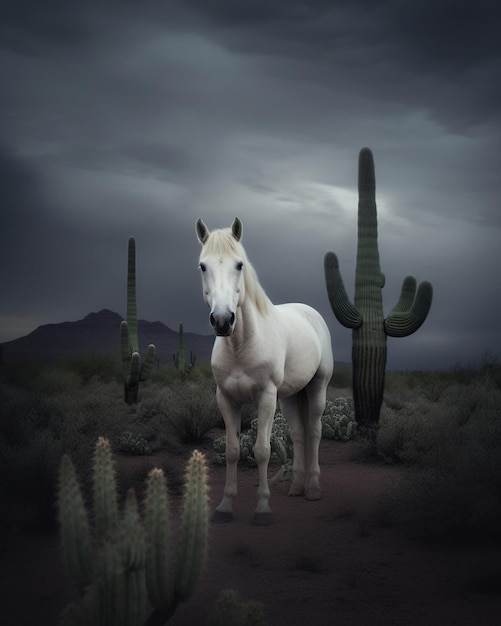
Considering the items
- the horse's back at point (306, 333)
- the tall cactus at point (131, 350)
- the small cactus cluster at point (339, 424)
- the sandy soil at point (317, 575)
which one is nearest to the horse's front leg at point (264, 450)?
the sandy soil at point (317, 575)

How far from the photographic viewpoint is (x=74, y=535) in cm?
365

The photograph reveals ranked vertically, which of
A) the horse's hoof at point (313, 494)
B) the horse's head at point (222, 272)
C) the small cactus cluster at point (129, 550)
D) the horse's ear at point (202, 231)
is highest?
the horse's ear at point (202, 231)

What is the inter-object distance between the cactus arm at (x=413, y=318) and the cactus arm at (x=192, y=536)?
10751 mm

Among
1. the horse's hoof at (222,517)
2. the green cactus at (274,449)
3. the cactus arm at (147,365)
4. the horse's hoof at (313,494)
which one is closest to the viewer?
the horse's hoof at (222,517)

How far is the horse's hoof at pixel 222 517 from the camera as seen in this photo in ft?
23.7

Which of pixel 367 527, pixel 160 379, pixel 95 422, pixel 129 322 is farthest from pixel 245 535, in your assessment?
pixel 160 379

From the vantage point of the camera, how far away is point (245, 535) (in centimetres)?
674

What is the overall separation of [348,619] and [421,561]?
4.96 feet

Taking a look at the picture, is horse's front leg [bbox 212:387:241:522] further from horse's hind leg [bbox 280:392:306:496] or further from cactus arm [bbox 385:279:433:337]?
cactus arm [bbox 385:279:433:337]

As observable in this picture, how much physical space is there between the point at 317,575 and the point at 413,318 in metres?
9.15

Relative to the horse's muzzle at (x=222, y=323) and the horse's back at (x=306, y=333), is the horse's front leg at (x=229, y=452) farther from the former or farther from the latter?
the horse's muzzle at (x=222, y=323)

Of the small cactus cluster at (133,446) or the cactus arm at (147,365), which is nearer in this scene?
the small cactus cluster at (133,446)

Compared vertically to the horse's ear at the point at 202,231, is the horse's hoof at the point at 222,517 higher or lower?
lower

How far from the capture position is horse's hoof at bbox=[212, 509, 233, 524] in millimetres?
7223
